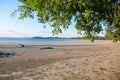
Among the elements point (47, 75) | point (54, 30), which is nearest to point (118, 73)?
point (47, 75)

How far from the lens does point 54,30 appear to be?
40.0 feet

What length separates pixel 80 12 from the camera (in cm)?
1154

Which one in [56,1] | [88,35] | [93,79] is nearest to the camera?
[56,1]

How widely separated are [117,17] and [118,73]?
7.69 m

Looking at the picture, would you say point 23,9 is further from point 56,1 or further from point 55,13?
point 56,1

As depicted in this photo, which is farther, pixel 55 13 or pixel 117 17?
pixel 55 13

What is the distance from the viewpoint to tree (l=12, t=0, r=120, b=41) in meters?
10.9

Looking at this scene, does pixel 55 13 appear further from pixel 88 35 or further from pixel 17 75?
pixel 17 75

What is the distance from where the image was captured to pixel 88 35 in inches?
510

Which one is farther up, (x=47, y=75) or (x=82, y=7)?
(x=82, y=7)

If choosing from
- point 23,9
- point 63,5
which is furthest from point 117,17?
point 23,9

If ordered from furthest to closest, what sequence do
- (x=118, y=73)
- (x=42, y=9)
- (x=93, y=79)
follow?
1. (x=118, y=73)
2. (x=93, y=79)
3. (x=42, y=9)

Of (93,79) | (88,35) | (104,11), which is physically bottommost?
(93,79)

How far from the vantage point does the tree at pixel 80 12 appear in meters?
10.9
